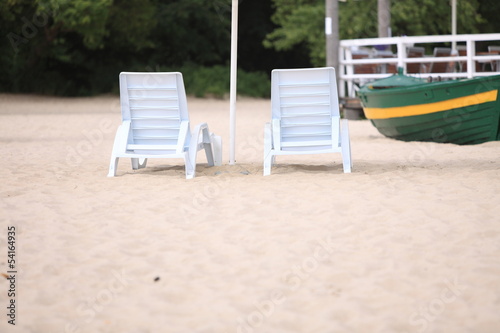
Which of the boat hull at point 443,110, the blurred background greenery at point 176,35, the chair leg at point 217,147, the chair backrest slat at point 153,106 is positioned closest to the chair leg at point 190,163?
the chair backrest slat at point 153,106

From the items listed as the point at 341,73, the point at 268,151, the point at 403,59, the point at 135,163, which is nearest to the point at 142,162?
the point at 135,163

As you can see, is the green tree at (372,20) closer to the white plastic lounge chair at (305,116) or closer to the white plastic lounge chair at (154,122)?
the white plastic lounge chair at (305,116)

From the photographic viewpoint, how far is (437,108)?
11.8m

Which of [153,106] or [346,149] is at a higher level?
[153,106]

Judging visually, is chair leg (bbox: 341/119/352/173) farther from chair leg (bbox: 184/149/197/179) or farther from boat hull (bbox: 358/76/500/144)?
boat hull (bbox: 358/76/500/144)

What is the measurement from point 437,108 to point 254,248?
727 cm

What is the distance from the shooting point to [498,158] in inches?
395

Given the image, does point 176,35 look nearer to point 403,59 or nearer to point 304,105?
point 403,59

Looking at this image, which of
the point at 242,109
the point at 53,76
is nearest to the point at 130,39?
the point at 53,76

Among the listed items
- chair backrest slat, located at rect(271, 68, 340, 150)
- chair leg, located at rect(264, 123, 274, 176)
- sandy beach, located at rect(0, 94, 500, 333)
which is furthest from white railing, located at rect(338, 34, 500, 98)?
chair leg, located at rect(264, 123, 274, 176)

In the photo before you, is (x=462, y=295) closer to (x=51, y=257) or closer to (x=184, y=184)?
(x=51, y=257)

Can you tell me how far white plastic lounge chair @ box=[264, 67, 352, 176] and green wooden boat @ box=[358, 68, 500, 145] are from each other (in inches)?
145

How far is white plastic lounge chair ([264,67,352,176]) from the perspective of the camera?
841 centimetres

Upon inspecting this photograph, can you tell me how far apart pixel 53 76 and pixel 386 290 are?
27481 millimetres
